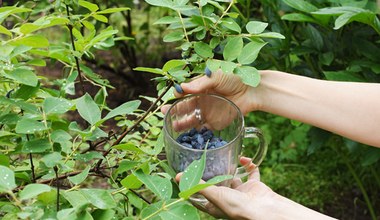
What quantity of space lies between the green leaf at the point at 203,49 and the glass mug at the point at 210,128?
0.17 meters

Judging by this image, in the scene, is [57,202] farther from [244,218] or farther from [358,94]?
[358,94]

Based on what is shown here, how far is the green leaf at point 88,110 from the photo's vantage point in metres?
0.96

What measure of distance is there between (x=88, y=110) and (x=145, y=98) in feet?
1.88

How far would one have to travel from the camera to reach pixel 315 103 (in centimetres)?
145

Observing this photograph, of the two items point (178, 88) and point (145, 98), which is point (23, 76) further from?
point (145, 98)

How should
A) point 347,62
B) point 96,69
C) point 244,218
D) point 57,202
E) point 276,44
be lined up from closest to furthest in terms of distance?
point 57,202, point 244,218, point 276,44, point 347,62, point 96,69

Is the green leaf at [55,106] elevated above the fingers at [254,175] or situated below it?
above

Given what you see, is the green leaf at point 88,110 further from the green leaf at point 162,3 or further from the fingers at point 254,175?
the fingers at point 254,175

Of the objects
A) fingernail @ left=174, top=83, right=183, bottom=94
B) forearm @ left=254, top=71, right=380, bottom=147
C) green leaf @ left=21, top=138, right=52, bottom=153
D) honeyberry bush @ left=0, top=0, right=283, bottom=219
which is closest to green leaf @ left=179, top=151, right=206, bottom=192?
honeyberry bush @ left=0, top=0, right=283, bottom=219

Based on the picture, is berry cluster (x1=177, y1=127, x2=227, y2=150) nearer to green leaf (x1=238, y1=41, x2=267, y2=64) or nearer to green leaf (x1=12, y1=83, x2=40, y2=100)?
green leaf (x1=238, y1=41, x2=267, y2=64)

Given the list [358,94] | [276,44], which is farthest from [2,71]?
[276,44]

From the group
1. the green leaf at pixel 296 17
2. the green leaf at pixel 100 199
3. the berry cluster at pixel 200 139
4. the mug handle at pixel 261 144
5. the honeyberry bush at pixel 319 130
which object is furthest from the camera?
the honeyberry bush at pixel 319 130

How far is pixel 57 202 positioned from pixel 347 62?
1612 mm

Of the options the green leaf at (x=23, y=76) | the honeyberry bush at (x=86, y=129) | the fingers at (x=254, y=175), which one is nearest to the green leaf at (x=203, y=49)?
the honeyberry bush at (x=86, y=129)
